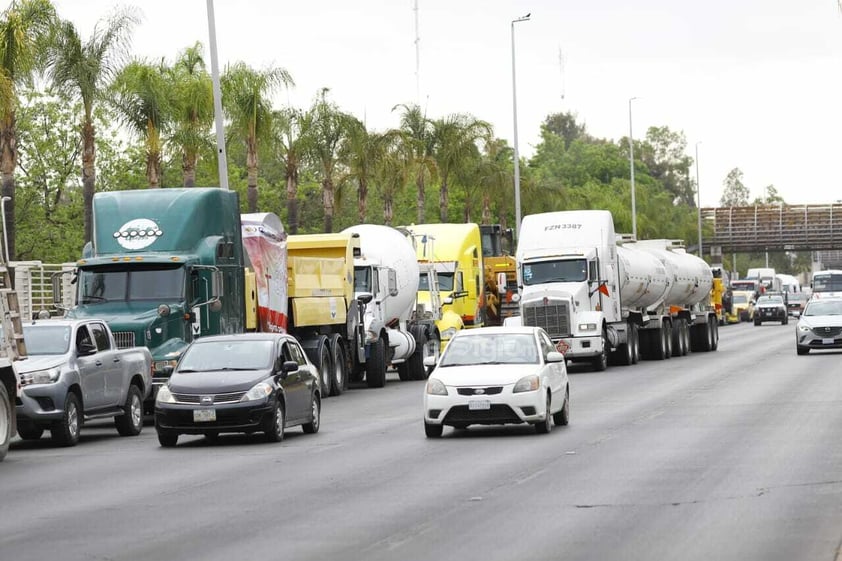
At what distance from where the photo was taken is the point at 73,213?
74.2 metres

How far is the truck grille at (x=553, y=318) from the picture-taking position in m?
42.7

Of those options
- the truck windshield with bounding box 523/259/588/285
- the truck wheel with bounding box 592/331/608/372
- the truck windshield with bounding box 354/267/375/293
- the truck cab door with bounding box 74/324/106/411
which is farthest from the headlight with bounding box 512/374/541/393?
the truck windshield with bounding box 523/259/588/285

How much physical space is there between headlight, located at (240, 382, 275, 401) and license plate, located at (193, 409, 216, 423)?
1.43 feet

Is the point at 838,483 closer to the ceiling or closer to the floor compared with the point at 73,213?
closer to the floor

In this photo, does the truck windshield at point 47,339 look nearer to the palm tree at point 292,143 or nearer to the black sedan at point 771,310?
the palm tree at point 292,143

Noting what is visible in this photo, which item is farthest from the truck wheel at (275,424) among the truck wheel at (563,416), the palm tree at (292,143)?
→ the palm tree at (292,143)

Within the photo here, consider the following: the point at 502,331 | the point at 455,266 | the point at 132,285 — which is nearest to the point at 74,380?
the point at 502,331

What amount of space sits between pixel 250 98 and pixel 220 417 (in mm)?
30584

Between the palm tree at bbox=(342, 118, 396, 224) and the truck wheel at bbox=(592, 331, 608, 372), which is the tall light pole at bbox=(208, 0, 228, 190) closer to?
the truck wheel at bbox=(592, 331, 608, 372)

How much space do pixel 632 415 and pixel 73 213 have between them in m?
51.9

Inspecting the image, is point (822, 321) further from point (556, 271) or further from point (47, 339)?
point (47, 339)

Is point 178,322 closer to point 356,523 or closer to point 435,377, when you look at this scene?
point 435,377

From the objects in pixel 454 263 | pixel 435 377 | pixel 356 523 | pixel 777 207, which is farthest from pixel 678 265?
pixel 777 207

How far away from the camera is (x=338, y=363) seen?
3566 cm
